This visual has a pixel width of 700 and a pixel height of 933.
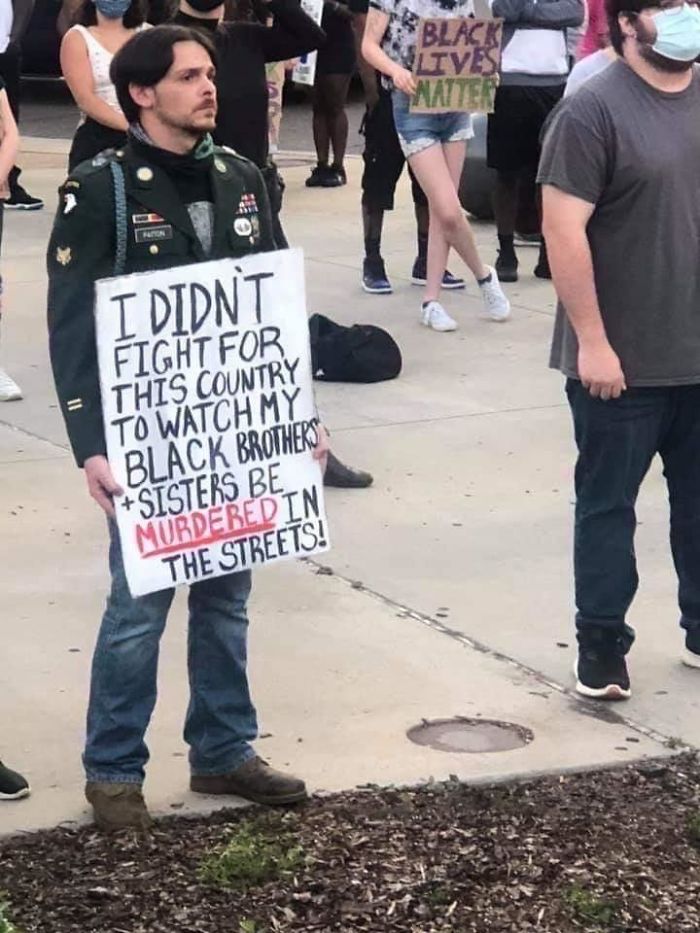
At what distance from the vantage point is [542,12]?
9.80m

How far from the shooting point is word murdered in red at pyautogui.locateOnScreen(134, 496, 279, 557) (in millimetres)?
4199

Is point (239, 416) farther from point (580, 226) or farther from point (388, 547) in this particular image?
point (388, 547)

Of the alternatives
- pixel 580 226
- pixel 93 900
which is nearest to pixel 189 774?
pixel 93 900

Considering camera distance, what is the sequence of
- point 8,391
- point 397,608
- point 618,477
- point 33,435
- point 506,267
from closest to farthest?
point 618,477 < point 397,608 < point 33,435 < point 8,391 < point 506,267

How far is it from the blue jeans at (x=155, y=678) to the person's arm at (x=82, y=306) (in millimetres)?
195

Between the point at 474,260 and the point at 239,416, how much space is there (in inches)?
192

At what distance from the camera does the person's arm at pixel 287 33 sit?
22.2ft

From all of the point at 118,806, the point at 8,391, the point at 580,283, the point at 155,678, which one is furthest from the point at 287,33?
the point at 118,806

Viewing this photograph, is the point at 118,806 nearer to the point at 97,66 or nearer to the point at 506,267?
the point at 97,66

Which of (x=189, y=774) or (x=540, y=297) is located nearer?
(x=189, y=774)

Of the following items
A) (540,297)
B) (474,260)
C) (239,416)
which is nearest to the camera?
(239,416)

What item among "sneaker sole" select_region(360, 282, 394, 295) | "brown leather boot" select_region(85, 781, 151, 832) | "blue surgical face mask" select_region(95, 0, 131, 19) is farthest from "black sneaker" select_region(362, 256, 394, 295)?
"brown leather boot" select_region(85, 781, 151, 832)

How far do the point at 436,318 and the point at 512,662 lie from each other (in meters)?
4.07

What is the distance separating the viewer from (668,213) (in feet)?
15.9
